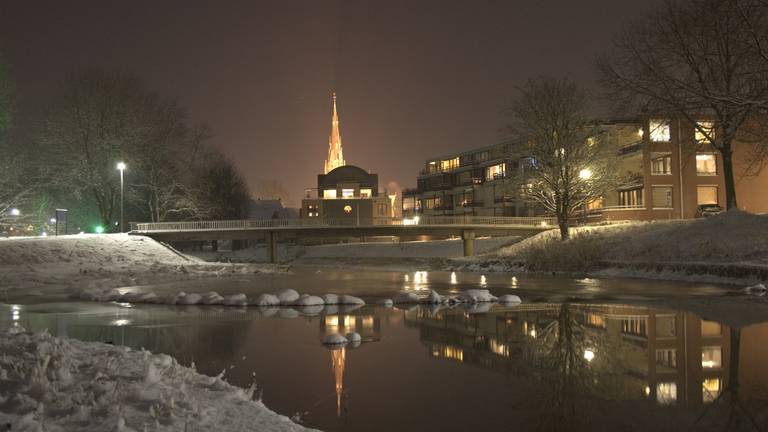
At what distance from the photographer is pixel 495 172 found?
315 feet

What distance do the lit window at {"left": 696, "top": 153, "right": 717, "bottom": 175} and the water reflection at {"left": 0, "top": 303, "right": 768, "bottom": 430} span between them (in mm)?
50314

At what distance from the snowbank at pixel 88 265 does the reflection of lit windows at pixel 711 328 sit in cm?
2466

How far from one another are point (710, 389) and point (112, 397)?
325 inches

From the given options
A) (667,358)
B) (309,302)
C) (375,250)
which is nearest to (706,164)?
(375,250)

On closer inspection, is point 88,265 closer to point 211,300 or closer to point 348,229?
point 211,300

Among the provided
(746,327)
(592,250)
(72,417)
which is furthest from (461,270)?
(72,417)

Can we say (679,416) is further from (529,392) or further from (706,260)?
(706,260)

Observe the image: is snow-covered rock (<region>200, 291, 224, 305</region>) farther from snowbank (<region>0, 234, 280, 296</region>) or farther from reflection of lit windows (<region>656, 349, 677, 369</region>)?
reflection of lit windows (<region>656, 349, 677, 369</region>)

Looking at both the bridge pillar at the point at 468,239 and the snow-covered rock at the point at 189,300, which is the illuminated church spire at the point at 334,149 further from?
the snow-covered rock at the point at 189,300

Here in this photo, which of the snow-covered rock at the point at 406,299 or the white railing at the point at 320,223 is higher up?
the white railing at the point at 320,223

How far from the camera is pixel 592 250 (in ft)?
129

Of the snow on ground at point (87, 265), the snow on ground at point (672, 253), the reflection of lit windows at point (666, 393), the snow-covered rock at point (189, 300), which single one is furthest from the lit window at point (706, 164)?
the reflection of lit windows at point (666, 393)

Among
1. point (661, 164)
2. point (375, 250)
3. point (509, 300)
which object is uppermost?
point (661, 164)

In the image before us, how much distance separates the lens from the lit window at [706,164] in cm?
6069
